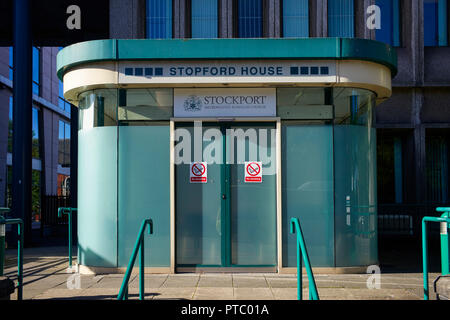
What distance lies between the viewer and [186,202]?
8.01 metres

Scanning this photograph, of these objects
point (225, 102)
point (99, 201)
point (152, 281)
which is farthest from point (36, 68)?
point (152, 281)

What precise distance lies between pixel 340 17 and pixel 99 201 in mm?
8284

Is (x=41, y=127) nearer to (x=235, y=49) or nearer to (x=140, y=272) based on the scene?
(x=235, y=49)

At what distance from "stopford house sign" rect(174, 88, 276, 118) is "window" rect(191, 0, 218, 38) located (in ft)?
15.6

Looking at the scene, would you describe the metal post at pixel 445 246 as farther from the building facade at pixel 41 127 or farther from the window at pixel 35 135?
→ the window at pixel 35 135

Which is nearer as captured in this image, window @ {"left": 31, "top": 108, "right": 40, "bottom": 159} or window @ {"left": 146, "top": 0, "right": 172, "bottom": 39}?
window @ {"left": 146, "top": 0, "right": 172, "bottom": 39}

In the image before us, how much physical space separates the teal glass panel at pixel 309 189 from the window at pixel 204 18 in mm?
5328

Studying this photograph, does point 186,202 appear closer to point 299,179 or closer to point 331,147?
point 299,179

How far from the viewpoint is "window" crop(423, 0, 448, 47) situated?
12633 mm

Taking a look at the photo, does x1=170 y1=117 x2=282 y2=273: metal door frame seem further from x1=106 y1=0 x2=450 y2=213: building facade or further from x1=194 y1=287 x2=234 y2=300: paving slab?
x1=106 y1=0 x2=450 y2=213: building facade

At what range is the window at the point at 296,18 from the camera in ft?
40.3

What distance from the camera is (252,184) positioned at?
316 inches

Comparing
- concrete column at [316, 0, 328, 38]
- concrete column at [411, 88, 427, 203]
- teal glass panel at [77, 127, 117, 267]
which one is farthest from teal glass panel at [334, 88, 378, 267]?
concrete column at [411, 88, 427, 203]
